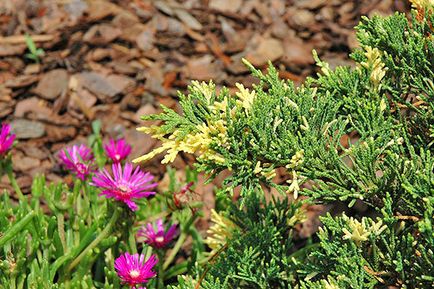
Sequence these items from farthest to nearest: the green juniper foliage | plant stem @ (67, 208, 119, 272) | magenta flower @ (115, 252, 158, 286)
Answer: plant stem @ (67, 208, 119, 272) < magenta flower @ (115, 252, 158, 286) < the green juniper foliage

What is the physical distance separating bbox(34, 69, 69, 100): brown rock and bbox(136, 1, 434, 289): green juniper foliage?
2093 mm

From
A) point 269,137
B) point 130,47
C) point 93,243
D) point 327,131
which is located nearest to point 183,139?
point 269,137

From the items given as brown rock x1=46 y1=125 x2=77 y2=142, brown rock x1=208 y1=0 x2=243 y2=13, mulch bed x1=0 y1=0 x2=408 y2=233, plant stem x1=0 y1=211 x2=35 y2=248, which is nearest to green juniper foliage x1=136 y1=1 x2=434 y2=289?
plant stem x1=0 y1=211 x2=35 y2=248

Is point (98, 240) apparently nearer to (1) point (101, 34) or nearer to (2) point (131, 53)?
(2) point (131, 53)

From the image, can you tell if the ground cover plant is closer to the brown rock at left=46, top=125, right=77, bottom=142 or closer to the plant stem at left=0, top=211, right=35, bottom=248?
the plant stem at left=0, top=211, right=35, bottom=248

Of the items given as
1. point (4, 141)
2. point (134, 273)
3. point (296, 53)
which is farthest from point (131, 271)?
point (296, 53)

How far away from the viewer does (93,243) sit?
106 inches

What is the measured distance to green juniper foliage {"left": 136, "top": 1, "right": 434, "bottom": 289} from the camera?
6.55 ft

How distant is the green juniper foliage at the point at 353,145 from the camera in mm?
1997

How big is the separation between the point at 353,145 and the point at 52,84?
2541 millimetres

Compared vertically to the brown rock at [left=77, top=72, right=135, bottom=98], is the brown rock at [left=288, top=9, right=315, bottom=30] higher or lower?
higher

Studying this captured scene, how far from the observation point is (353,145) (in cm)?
203

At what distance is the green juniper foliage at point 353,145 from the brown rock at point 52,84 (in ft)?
6.87

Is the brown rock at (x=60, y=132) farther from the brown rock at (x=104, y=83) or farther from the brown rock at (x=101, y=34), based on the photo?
the brown rock at (x=101, y=34)
